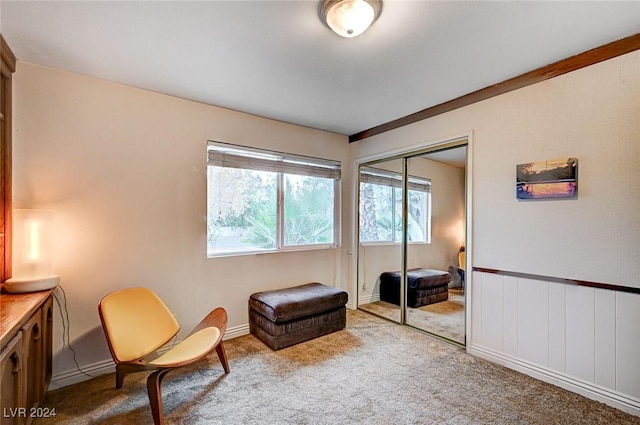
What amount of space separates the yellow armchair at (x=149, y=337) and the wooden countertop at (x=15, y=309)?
1.17ft

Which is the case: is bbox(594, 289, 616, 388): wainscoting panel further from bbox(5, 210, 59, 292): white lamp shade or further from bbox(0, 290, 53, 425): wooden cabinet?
bbox(5, 210, 59, 292): white lamp shade

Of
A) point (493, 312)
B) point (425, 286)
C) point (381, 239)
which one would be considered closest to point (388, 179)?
point (381, 239)

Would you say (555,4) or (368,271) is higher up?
(555,4)

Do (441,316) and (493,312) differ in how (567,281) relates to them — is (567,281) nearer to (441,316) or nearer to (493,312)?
(493,312)

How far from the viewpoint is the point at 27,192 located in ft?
6.92

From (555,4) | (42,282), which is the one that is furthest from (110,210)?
(555,4)

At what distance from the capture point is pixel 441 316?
10.6 ft

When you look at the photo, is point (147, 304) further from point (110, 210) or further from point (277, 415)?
point (277, 415)

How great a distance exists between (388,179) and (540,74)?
1.82 m

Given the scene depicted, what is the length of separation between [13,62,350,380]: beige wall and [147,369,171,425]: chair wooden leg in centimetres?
101

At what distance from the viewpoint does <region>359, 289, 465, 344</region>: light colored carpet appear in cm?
293

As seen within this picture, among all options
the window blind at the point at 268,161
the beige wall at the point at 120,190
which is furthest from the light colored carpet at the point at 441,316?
the window blind at the point at 268,161

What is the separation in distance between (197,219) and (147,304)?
89 cm

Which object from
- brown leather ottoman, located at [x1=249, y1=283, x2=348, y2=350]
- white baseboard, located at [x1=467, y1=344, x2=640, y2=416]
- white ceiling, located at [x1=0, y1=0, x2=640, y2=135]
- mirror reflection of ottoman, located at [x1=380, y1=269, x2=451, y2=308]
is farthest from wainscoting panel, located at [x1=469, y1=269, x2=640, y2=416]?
white ceiling, located at [x1=0, y1=0, x2=640, y2=135]
